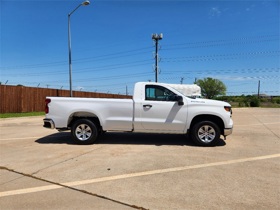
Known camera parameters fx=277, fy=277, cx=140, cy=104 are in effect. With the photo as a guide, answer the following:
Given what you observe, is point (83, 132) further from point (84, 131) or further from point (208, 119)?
point (208, 119)

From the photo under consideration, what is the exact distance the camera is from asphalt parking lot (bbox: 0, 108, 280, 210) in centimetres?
402

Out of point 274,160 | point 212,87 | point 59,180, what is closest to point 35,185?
point 59,180

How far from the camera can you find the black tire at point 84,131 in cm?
821

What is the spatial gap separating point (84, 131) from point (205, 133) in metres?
3.57

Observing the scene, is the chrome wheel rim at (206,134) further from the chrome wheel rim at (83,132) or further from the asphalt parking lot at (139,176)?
the chrome wheel rim at (83,132)

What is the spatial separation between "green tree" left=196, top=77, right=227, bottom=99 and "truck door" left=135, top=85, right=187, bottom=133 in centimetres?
9390

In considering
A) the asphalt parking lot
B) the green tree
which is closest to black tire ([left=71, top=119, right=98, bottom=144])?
the asphalt parking lot

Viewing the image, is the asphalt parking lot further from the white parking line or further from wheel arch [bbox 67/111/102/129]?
wheel arch [bbox 67/111/102/129]

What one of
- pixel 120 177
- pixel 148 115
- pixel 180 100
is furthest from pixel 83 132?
pixel 120 177

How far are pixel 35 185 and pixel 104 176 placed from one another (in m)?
1.20

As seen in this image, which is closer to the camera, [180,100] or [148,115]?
[180,100]

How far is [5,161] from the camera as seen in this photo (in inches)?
246

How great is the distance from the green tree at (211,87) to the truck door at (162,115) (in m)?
93.9

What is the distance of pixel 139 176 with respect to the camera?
16.9 ft
